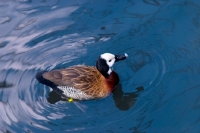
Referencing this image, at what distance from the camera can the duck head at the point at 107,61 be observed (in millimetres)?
5776

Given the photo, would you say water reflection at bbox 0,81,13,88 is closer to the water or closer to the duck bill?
the water

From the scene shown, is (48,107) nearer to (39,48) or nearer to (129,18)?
(39,48)

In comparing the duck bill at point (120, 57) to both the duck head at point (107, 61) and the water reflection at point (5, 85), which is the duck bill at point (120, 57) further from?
the water reflection at point (5, 85)

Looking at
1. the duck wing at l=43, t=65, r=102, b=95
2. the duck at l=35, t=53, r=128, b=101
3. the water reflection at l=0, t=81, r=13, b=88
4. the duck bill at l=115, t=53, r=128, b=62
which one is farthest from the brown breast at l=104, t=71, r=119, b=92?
the water reflection at l=0, t=81, r=13, b=88

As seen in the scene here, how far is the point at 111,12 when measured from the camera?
720 centimetres

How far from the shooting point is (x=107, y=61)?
5.82 metres

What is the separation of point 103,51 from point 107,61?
27.4 inches

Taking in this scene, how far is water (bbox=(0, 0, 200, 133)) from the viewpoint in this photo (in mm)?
5590

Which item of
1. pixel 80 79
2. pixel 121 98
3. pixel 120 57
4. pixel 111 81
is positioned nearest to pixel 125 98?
pixel 121 98

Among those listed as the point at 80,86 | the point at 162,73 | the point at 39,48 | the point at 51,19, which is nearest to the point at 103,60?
the point at 80,86

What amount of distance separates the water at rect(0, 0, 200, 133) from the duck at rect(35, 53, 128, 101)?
14 cm

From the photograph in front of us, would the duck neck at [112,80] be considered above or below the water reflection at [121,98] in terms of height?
above

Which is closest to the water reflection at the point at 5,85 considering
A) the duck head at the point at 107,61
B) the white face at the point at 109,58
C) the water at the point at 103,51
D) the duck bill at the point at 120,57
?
the water at the point at 103,51

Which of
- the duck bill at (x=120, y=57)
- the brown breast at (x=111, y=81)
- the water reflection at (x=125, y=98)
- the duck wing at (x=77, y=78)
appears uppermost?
the duck bill at (x=120, y=57)
